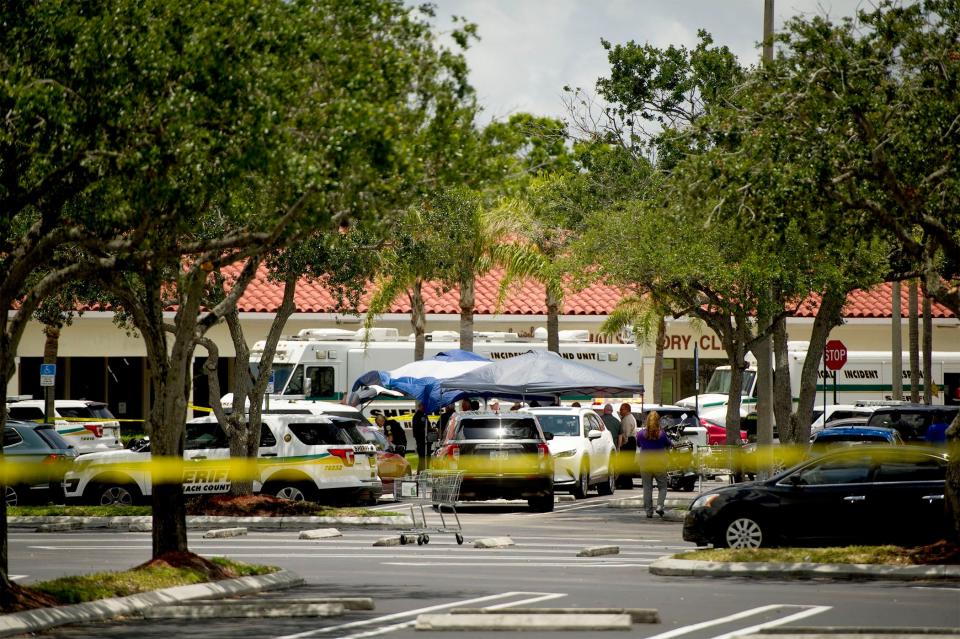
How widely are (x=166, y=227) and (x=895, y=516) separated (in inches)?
362

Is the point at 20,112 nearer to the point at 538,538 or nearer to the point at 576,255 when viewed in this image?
the point at 538,538

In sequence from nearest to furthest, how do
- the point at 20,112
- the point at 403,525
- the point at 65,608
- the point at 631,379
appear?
the point at 20,112, the point at 65,608, the point at 403,525, the point at 631,379

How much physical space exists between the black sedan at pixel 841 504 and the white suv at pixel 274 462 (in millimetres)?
8890

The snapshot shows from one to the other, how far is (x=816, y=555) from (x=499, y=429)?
32.5 ft

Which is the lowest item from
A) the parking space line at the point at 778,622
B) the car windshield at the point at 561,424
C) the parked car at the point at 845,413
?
the parking space line at the point at 778,622

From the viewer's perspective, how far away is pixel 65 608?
13.0 metres

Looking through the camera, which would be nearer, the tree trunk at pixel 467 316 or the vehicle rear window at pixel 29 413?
the vehicle rear window at pixel 29 413

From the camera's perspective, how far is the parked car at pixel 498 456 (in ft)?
84.5

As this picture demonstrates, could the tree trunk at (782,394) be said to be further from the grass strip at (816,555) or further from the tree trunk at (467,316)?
the tree trunk at (467,316)

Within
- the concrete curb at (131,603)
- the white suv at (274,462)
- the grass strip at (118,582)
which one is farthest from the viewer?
the white suv at (274,462)

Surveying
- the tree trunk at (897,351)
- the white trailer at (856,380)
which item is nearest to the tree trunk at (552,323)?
the white trailer at (856,380)

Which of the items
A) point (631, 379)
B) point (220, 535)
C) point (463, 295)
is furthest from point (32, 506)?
point (631, 379)

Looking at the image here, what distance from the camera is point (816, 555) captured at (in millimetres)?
16875

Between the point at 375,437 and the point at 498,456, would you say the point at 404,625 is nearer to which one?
the point at 498,456
